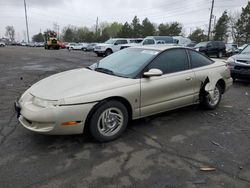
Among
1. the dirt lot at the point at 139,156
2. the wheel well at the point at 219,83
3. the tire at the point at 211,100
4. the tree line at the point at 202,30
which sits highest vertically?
the tree line at the point at 202,30

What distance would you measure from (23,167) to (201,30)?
69.9m

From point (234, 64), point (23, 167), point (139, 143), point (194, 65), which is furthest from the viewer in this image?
point (234, 64)

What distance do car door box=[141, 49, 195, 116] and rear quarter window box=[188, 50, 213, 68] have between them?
0.54ft

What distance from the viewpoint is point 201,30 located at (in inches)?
2579

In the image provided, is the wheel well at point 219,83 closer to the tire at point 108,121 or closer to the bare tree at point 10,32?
the tire at point 108,121

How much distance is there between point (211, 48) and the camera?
21656 mm

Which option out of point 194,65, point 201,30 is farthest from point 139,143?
point 201,30

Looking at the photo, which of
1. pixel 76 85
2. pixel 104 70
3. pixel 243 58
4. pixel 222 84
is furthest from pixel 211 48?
pixel 76 85

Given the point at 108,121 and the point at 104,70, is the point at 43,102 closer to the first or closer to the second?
the point at 108,121

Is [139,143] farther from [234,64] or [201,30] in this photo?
[201,30]

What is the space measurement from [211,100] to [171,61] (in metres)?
1.48

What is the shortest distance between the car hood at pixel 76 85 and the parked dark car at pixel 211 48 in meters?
18.9

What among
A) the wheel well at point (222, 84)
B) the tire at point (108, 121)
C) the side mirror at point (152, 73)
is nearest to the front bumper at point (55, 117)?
the tire at point (108, 121)

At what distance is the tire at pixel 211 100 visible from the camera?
4.90 m
